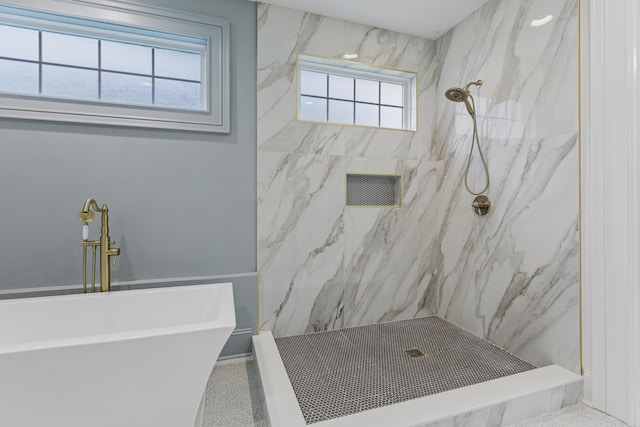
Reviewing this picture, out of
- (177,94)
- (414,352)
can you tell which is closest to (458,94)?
(414,352)

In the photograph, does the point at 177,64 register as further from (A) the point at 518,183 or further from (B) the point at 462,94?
(A) the point at 518,183

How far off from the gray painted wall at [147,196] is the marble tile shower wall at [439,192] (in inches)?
5.3

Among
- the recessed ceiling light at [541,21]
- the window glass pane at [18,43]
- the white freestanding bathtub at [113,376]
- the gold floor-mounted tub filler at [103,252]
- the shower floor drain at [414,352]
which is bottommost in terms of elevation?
the shower floor drain at [414,352]

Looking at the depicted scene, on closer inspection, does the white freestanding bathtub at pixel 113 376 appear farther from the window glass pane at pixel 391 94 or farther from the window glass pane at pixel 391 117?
the window glass pane at pixel 391 94

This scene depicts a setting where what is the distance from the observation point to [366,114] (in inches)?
98.9

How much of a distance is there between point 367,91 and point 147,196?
181 centimetres

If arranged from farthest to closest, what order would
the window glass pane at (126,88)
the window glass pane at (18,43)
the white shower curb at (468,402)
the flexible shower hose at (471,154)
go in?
the flexible shower hose at (471,154)
the window glass pane at (126,88)
the window glass pane at (18,43)
the white shower curb at (468,402)

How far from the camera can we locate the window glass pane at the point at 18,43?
5.76ft

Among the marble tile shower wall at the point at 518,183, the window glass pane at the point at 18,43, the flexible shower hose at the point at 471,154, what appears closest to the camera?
the marble tile shower wall at the point at 518,183

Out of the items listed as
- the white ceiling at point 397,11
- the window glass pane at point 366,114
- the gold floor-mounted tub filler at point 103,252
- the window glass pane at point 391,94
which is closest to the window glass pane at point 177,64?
the white ceiling at point 397,11

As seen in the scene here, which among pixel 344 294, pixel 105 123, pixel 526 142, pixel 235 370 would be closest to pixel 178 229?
pixel 105 123

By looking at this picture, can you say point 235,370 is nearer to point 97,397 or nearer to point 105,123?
point 97,397

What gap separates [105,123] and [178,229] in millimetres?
740

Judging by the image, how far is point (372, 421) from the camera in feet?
4.13
